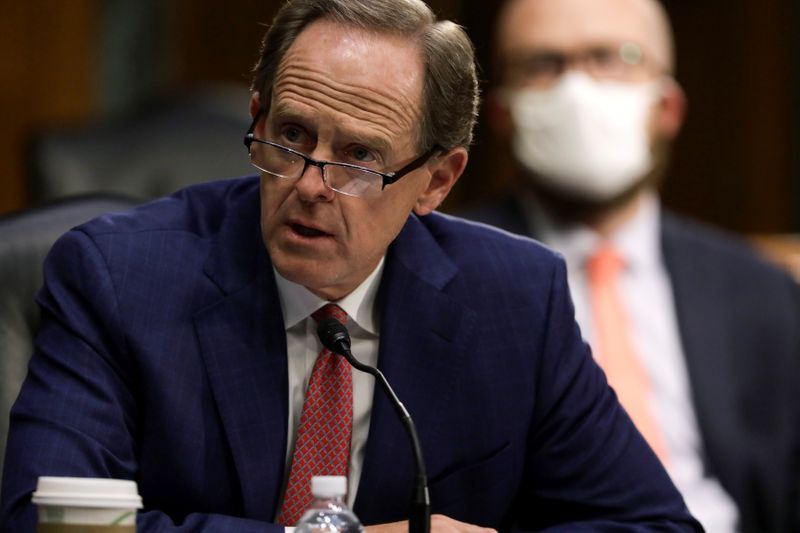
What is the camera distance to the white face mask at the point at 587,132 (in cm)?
338

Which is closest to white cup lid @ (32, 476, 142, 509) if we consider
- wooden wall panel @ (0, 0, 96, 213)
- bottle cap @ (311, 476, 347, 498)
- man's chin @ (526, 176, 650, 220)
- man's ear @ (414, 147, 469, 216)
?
bottle cap @ (311, 476, 347, 498)

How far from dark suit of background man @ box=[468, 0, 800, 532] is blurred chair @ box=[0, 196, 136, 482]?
142cm

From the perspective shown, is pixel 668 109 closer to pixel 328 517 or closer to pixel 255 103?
pixel 255 103

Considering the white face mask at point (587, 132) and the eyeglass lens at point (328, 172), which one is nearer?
the eyeglass lens at point (328, 172)

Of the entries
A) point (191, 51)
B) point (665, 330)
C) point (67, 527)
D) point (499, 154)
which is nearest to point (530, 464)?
point (67, 527)

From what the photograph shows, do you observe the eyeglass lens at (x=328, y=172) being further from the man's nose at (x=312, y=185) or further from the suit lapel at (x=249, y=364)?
the suit lapel at (x=249, y=364)

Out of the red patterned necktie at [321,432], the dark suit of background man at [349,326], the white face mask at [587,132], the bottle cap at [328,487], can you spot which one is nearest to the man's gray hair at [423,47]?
the dark suit of background man at [349,326]

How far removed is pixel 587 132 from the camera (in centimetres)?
340

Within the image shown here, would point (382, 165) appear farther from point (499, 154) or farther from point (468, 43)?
point (499, 154)

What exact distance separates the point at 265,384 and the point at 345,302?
7.6 inches

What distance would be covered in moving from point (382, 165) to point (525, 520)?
2.16 ft

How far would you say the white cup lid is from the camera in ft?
4.28

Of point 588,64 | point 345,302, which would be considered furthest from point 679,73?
point 345,302

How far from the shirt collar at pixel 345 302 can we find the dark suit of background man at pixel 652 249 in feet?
4.01
